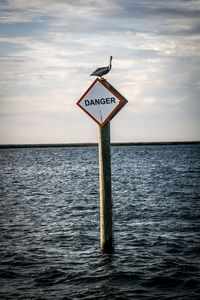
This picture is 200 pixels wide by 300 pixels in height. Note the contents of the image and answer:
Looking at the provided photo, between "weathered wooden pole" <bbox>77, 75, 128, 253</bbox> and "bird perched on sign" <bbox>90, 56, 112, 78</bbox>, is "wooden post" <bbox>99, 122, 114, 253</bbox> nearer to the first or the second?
"weathered wooden pole" <bbox>77, 75, 128, 253</bbox>

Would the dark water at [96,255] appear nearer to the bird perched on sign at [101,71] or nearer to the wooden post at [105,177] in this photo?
the wooden post at [105,177]

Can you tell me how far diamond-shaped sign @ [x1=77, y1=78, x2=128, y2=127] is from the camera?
670 centimetres

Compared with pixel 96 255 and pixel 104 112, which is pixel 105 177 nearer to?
pixel 104 112

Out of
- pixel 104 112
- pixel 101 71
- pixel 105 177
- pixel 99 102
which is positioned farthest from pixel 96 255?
pixel 101 71

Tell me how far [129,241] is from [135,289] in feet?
11.8

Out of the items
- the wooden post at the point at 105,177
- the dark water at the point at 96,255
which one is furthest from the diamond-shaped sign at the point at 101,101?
the dark water at the point at 96,255

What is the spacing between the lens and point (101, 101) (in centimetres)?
679

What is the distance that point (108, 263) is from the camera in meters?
8.02

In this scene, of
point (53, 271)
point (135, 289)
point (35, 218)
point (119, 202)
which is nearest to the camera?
point (135, 289)

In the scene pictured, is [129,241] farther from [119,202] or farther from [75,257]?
[119,202]

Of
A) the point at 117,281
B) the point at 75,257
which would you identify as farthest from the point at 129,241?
the point at 117,281

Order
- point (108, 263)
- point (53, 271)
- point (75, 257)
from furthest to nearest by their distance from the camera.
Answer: point (75, 257) < point (108, 263) < point (53, 271)

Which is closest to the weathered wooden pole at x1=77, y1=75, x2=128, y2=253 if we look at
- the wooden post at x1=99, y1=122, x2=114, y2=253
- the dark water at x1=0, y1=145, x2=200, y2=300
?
the wooden post at x1=99, y1=122, x2=114, y2=253

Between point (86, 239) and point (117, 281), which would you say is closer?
point (117, 281)
